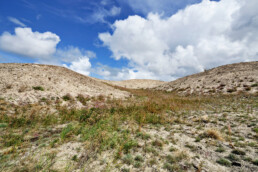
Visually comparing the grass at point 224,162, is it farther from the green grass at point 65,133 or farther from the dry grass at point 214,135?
the green grass at point 65,133

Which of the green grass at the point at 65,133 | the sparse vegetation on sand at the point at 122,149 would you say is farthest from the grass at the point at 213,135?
the green grass at the point at 65,133

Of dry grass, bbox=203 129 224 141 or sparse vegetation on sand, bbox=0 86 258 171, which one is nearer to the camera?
sparse vegetation on sand, bbox=0 86 258 171

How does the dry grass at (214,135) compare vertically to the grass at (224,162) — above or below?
above

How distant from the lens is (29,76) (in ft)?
48.0

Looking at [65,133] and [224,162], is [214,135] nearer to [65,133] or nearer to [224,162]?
[224,162]

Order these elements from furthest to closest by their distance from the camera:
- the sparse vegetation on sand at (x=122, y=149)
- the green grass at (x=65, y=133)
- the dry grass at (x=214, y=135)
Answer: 1. the dry grass at (x=214, y=135)
2. the green grass at (x=65, y=133)
3. the sparse vegetation on sand at (x=122, y=149)

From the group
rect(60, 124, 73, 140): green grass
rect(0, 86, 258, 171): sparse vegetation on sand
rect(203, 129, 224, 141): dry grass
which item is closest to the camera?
rect(0, 86, 258, 171): sparse vegetation on sand

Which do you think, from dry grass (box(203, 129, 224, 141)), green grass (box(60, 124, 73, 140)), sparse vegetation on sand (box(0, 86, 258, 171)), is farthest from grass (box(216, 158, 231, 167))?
green grass (box(60, 124, 73, 140))

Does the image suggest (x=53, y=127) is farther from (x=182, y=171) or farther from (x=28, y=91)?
(x=28, y=91)

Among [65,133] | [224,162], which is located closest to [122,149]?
[65,133]

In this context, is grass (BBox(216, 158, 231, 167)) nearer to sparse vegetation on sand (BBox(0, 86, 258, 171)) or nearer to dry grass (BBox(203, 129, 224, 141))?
sparse vegetation on sand (BBox(0, 86, 258, 171))

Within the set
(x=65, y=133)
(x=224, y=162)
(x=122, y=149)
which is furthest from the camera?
(x=65, y=133)

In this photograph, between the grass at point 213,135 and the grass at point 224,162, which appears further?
the grass at point 213,135

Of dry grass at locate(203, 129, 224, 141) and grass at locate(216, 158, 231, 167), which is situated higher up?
dry grass at locate(203, 129, 224, 141)
